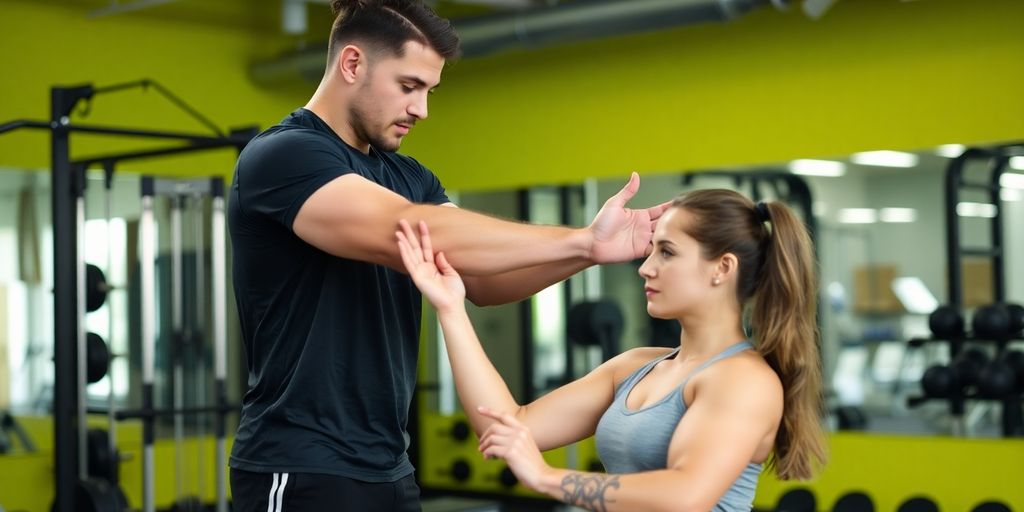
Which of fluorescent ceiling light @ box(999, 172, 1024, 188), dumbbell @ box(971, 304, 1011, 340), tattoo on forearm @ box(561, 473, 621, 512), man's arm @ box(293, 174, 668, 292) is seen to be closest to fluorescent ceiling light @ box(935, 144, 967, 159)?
fluorescent ceiling light @ box(999, 172, 1024, 188)

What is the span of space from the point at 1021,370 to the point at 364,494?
415cm

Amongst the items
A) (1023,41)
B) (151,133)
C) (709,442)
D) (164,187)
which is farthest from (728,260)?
(1023,41)

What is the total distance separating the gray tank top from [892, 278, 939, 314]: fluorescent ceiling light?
17.4ft

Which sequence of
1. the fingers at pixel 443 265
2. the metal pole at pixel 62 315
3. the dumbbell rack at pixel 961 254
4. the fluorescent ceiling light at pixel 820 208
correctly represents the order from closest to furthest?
the fingers at pixel 443 265 → the metal pole at pixel 62 315 → the dumbbell rack at pixel 961 254 → the fluorescent ceiling light at pixel 820 208

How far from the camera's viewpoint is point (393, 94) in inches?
77.5

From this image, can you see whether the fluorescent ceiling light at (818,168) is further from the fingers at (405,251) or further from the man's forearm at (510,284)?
the fingers at (405,251)

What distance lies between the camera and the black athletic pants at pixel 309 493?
75.9 inches

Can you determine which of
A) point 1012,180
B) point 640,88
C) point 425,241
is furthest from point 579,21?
point 425,241

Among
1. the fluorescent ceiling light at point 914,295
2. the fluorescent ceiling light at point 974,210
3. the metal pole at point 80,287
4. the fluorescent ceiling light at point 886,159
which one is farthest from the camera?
the fluorescent ceiling light at point 974,210

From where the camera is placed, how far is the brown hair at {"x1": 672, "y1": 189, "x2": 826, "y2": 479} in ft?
6.15

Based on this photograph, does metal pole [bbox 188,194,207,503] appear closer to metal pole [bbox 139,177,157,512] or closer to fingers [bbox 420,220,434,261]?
metal pole [bbox 139,177,157,512]

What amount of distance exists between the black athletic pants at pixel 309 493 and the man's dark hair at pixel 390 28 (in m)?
0.66

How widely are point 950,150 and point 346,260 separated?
14.7 feet

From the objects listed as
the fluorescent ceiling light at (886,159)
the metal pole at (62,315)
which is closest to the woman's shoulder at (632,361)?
the metal pole at (62,315)
